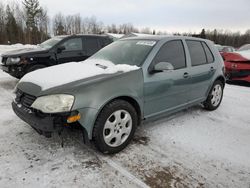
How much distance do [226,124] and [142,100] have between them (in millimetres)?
2070

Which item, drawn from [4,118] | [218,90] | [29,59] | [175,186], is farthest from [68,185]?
[29,59]

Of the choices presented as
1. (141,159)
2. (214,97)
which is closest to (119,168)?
(141,159)

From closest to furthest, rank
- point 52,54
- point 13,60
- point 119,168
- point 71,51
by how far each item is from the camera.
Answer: point 119,168, point 13,60, point 52,54, point 71,51

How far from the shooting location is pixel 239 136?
3564mm

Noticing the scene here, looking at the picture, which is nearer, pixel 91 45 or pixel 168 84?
pixel 168 84

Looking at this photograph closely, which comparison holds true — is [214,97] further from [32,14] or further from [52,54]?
[32,14]

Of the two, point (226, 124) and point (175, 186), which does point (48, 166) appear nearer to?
point (175, 186)

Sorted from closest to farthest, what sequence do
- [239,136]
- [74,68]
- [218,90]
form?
[74,68] < [239,136] < [218,90]

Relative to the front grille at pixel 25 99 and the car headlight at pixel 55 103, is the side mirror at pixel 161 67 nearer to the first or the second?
the car headlight at pixel 55 103

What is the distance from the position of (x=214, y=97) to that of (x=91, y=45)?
181 inches

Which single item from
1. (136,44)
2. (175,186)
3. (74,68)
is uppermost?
(136,44)

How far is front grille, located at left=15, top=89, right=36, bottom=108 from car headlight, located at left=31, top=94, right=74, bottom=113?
0.20m

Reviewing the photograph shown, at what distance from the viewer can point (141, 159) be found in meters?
2.74

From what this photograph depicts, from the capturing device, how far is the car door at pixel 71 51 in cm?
664
